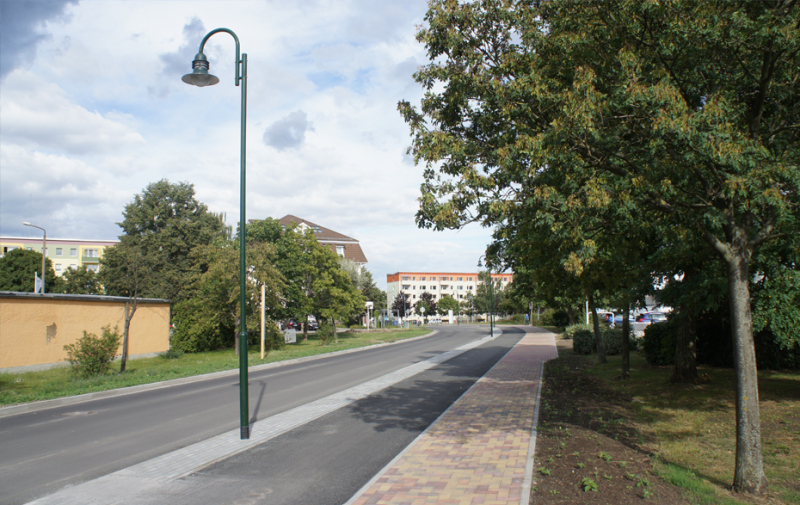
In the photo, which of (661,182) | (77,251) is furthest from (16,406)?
(77,251)

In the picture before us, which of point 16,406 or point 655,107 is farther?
point 16,406

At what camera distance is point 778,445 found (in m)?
6.87

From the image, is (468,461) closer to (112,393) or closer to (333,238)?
(112,393)

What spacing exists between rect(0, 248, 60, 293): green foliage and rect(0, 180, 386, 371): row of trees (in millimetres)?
81

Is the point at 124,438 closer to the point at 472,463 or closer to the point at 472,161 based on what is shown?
the point at 472,463

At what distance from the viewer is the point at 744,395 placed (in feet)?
17.3

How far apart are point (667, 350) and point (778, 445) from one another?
8.82 metres

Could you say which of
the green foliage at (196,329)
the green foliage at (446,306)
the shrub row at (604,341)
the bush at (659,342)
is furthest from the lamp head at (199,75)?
the green foliage at (446,306)

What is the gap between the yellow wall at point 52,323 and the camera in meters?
20.2

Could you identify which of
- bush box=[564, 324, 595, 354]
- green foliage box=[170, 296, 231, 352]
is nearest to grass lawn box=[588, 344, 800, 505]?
bush box=[564, 324, 595, 354]

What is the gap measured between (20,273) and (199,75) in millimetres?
53730

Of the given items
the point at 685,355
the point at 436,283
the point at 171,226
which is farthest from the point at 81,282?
the point at 436,283

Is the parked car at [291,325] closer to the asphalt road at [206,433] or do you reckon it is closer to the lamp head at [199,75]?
the asphalt road at [206,433]

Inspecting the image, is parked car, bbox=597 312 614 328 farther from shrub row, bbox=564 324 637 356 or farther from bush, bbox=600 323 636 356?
bush, bbox=600 323 636 356
